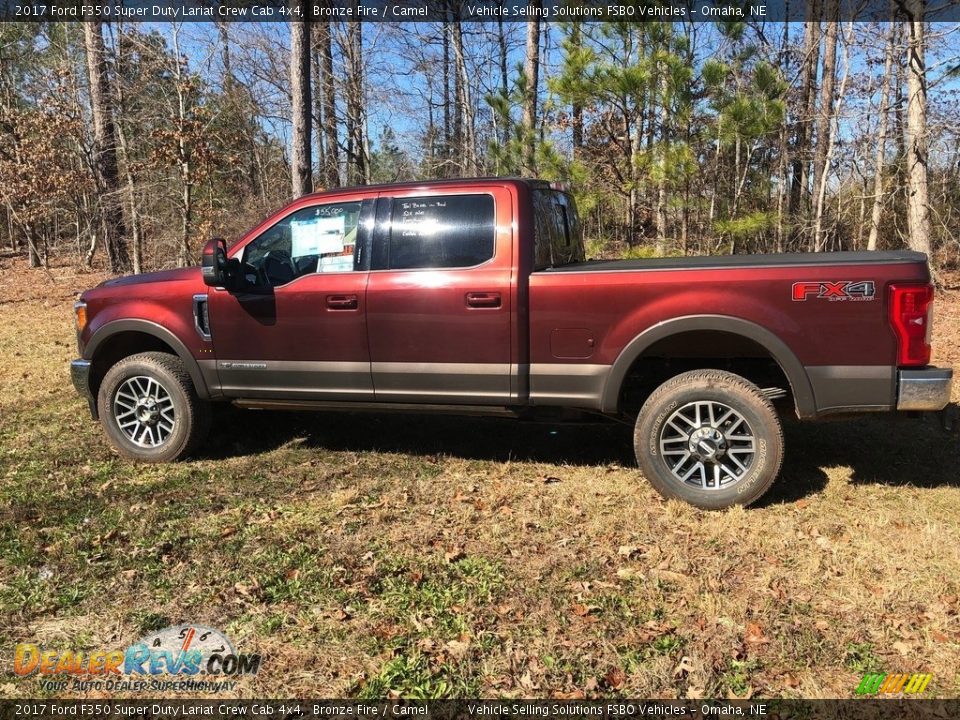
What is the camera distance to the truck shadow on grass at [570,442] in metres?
4.75

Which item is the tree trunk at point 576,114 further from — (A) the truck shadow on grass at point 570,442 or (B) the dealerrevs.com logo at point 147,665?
(B) the dealerrevs.com logo at point 147,665

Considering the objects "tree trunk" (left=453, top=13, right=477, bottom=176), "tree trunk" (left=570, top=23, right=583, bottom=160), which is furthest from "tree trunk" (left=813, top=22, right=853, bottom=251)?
"tree trunk" (left=453, top=13, right=477, bottom=176)

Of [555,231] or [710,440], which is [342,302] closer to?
[555,231]

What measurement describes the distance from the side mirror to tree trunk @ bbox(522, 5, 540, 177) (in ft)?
21.9

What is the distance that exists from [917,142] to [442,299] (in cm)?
1146

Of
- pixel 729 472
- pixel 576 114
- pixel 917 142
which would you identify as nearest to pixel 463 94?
pixel 576 114

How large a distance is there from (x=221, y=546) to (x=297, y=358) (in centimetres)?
144

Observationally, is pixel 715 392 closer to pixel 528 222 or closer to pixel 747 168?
pixel 528 222

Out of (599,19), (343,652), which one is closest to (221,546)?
(343,652)

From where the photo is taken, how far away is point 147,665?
2.79m

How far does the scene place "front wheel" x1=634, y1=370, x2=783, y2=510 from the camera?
4.02m

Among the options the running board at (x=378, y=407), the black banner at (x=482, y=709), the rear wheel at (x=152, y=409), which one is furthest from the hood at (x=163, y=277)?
the black banner at (x=482, y=709)

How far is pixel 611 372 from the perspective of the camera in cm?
420

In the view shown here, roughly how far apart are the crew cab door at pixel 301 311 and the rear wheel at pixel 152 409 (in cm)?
32
